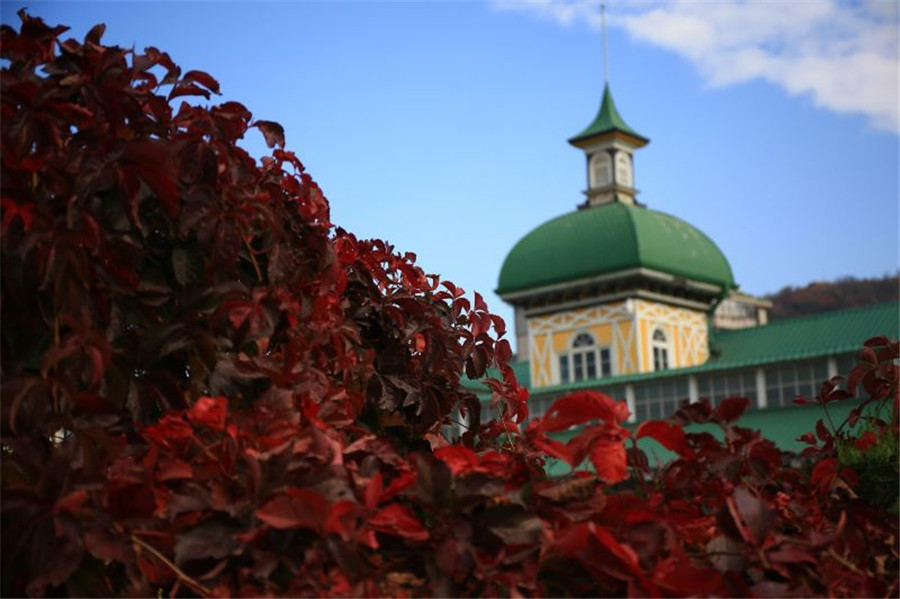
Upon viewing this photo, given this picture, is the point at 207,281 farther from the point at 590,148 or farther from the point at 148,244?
the point at 590,148

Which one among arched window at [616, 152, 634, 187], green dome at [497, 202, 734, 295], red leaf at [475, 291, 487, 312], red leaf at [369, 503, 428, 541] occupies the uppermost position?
arched window at [616, 152, 634, 187]

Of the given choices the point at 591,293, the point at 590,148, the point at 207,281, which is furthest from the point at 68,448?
the point at 590,148

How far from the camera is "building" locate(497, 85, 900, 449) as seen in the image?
3366cm

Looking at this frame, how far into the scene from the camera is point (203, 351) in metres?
2.15

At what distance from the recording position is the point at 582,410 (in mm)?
1984

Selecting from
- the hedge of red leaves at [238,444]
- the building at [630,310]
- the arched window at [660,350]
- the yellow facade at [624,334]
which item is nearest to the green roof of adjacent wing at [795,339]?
the building at [630,310]

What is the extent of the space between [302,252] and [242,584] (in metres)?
0.82

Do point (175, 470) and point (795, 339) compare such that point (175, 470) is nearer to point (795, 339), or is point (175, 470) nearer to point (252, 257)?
point (252, 257)

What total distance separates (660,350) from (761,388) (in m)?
5.70


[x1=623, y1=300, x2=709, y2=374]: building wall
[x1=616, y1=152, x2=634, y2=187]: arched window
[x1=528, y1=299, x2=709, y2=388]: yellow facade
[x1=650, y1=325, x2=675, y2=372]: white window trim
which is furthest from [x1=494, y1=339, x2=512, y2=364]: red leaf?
[x1=616, y1=152, x2=634, y2=187]: arched window

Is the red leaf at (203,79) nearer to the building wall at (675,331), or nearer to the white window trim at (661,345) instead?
the building wall at (675,331)

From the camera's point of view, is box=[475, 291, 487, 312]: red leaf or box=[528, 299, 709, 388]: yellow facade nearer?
box=[475, 291, 487, 312]: red leaf

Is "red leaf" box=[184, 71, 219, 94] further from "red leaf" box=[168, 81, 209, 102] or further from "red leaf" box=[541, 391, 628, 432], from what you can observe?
"red leaf" box=[541, 391, 628, 432]

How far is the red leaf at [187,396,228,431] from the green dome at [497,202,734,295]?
3373 centimetres
